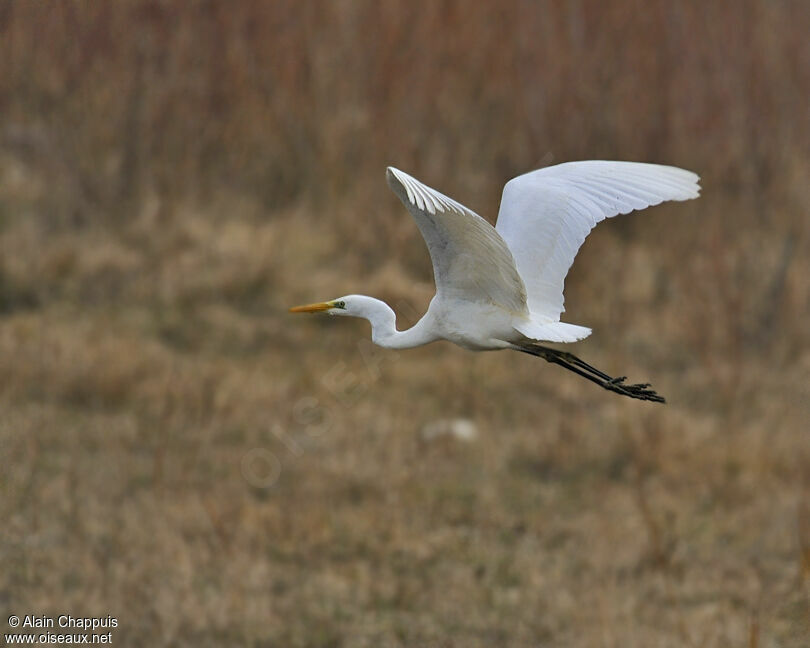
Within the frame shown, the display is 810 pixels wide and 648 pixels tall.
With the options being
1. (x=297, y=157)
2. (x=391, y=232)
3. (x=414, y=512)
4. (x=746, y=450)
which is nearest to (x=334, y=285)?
(x=391, y=232)

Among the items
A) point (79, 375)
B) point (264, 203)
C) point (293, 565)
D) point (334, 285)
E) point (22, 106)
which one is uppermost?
point (22, 106)

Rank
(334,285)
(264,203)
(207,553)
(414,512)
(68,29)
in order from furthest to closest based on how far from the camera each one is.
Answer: (264,203), (334,285), (68,29), (414,512), (207,553)

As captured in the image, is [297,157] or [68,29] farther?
[297,157]

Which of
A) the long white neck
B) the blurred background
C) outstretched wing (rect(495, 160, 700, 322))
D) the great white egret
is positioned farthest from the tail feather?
the blurred background

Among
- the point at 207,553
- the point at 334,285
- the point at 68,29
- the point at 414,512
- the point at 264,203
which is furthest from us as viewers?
the point at 264,203

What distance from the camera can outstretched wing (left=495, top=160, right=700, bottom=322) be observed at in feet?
15.7

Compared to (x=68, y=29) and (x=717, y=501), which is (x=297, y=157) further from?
(x=717, y=501)

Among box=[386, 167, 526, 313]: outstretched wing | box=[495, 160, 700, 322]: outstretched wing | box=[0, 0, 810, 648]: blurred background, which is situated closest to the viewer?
box=[386, 167, 526, 313]: outstretched wing

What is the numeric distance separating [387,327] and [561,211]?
2.67 ft

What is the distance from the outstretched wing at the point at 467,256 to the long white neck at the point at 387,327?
0.54 feet

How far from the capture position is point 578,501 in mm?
11023

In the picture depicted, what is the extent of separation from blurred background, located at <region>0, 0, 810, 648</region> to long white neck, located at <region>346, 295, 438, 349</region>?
13.0ft

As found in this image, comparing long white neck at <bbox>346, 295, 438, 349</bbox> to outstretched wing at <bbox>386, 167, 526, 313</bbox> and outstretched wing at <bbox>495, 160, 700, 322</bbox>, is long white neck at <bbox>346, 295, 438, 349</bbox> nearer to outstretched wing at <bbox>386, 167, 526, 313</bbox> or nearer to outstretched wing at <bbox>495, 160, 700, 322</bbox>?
outstretched wing at <bbox>386, 167, 526, 313</bbox>

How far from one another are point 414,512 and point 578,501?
151 centimetres
